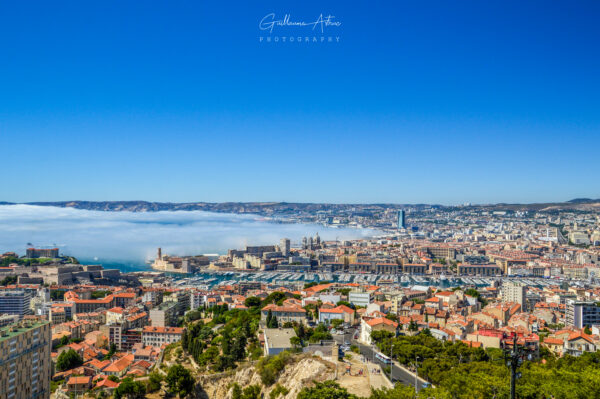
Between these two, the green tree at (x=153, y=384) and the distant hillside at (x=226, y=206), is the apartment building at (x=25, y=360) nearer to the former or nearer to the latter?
the green tree at (x=153, y=384)

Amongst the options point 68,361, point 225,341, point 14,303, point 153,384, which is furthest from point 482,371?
Answer: point 14,303

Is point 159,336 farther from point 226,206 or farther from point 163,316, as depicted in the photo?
point 226,206

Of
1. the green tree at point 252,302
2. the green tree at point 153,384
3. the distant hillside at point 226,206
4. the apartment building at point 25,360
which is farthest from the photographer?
the distant hillside at point 226,206

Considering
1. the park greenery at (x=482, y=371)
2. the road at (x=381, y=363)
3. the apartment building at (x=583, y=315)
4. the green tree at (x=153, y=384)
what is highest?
the park greenery at (x=482, y=371)

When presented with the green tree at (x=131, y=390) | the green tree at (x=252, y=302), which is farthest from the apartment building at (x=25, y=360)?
the green tree at (x=252, y=302)

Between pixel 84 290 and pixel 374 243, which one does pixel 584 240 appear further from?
pixel 84 290

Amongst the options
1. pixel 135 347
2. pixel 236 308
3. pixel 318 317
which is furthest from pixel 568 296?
pixel 135 347
